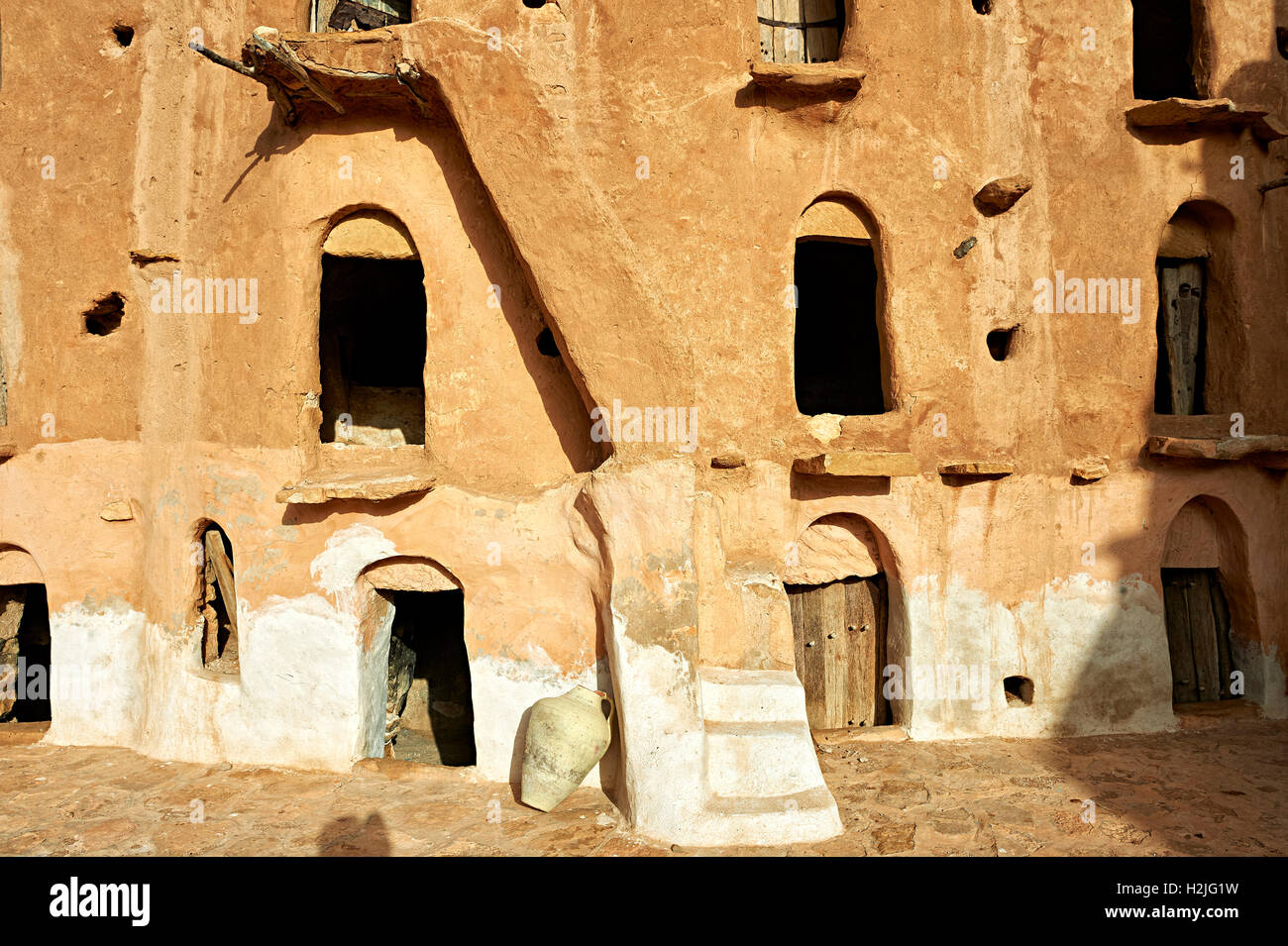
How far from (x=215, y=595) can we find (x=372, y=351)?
4.49 meters

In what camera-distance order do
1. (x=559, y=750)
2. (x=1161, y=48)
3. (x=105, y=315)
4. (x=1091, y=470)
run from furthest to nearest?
(x=1161, y=48) < (x=105, y=315) < (x=1091, y=470) < (x=559, y=750)

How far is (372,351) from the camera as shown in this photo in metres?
11.4

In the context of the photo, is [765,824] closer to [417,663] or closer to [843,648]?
[843,648]

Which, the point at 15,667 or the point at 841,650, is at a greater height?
the point at 841,650

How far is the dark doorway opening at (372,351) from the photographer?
9.99 m

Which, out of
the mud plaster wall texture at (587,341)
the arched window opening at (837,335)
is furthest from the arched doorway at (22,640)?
the arched window opening at (837,335)

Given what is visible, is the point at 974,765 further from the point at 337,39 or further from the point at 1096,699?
the point at 337,39

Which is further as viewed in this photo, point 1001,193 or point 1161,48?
point 1161,48

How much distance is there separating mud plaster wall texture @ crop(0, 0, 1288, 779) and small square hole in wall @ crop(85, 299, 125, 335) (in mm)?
156

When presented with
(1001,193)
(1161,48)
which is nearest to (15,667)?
(1001,193)

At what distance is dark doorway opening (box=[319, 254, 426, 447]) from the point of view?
32.8ft

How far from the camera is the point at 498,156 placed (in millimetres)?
6758

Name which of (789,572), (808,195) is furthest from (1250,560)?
(808,195)

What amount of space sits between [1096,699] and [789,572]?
3456 mm
